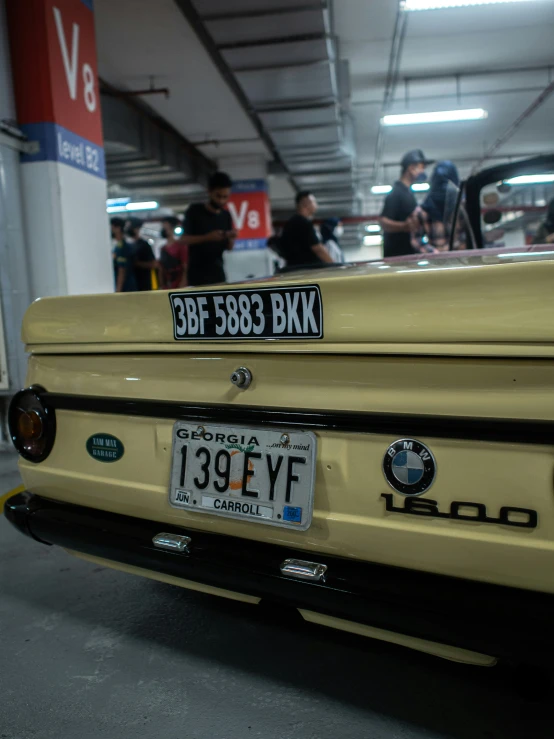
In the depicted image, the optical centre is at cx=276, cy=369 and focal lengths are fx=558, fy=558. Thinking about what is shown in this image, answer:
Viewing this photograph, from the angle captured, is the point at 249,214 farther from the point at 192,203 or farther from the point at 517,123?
the point at 192,203

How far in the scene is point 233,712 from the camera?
1272 mm

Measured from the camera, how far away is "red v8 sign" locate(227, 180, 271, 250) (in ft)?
42.1

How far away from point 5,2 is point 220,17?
2.55 meters

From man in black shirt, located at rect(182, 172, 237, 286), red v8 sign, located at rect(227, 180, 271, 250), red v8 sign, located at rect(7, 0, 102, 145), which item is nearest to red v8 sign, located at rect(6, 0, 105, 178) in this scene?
red v8 sign, located at rect(7, 0, 102, 145)

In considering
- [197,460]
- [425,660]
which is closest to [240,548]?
[197,460]

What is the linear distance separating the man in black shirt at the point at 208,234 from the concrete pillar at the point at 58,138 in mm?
765

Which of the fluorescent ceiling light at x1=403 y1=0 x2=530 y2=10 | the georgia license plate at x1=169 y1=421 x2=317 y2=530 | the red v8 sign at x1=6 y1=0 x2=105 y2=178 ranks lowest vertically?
→ the georgia license plate at x1=169 y1=421 x2=317 y2=530

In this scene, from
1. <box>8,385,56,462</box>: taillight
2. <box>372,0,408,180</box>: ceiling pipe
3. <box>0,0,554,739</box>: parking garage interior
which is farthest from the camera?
<box>372,0,408,180</box>: ceiling pipe

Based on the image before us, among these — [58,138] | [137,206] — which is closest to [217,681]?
[58,138]

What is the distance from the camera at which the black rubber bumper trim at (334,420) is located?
37.9 inches

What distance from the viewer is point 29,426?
156cm

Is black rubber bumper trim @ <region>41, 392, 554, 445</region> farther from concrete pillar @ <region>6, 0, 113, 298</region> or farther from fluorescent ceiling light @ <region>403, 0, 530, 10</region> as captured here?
fluorescent ceiling light @ <region>403, 0, 530, 10</region>

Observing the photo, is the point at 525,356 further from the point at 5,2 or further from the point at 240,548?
the point at 5,2

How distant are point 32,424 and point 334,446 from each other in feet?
2.95
